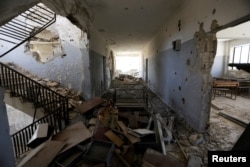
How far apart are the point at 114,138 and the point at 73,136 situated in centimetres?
77

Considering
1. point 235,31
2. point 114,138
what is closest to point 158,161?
point 114,138

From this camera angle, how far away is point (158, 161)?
230 centimetres

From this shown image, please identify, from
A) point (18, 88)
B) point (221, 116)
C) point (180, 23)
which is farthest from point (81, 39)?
point (221, 116)

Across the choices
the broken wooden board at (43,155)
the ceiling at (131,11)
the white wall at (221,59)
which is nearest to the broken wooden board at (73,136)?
the broken wooden board at (43,155)

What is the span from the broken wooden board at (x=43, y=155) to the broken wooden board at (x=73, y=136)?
14 cm

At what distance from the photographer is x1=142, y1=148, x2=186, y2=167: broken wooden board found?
88.4 inches

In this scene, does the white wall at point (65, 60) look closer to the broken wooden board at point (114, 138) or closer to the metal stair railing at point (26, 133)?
the metal stair railing at point (26, 133)

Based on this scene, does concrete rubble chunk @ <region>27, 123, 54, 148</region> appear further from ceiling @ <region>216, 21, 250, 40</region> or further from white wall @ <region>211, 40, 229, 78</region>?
white wall @ <region>211, 40, 229, 78</region>

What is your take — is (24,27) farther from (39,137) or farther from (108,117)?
(108,117)

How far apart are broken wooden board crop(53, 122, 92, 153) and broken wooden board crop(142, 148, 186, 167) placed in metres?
1.13

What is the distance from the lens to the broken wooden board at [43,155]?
7.36 ft

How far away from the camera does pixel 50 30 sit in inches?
229

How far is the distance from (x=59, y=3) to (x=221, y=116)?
451cm

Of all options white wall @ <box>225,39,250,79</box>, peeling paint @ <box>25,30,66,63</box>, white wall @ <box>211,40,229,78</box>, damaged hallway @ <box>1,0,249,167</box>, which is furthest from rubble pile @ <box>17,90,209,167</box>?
white wall @ <box>211,40,229,78</box>
